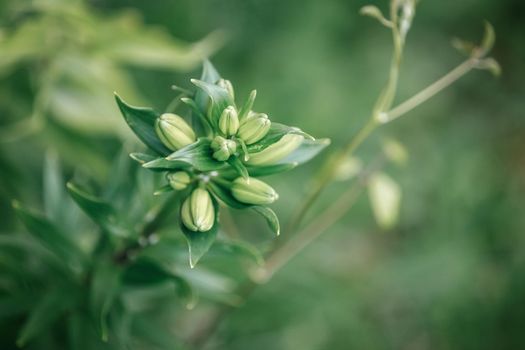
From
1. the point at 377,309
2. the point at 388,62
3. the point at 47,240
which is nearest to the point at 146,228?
the point at 47,240

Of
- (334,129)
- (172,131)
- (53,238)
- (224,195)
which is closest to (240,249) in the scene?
(224,195)

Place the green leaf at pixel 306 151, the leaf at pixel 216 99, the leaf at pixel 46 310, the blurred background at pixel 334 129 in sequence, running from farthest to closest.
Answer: the blurred background at pixel 334 129 < the leaf at pixel 46 310 < the green leaf at pixel 306 151 < the leaf at pixel 216 99

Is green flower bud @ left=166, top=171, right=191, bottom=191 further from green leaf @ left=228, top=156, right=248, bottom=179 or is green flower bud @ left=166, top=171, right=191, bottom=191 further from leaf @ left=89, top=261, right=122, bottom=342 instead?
leaf @ left=89, top=261, right=122, bottom=342

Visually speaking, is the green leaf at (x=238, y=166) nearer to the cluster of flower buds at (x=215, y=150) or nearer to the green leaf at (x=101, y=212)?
the cluster of flower buds at (x=215, y=150)

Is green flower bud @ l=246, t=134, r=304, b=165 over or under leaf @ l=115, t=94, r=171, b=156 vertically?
over

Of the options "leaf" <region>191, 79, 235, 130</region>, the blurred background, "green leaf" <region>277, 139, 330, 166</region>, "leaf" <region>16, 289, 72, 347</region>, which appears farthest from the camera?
the blurred background

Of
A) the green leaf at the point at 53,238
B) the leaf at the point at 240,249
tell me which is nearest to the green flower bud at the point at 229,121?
the leaf at the point at 240,249

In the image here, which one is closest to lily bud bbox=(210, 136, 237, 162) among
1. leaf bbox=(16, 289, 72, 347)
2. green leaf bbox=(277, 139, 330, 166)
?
green leaf bbox=(277, 139, 330, 166)

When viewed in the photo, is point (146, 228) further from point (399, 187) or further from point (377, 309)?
point (399, 187)
